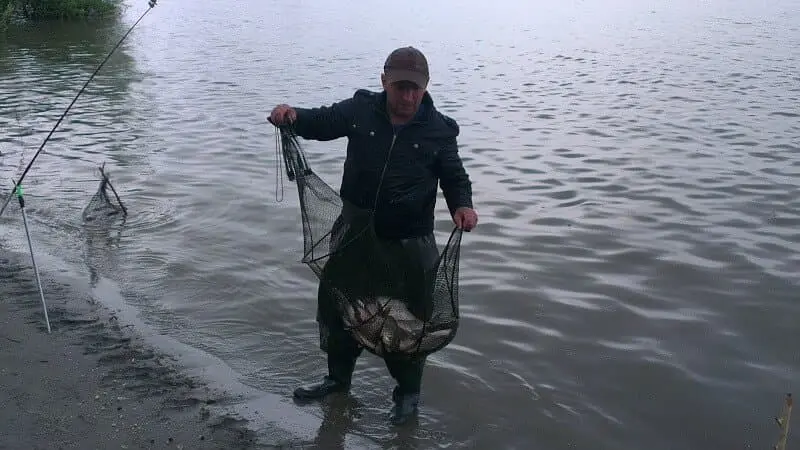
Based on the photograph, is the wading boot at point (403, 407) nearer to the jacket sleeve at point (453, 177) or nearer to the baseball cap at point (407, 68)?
the jacket sleeve at point (453, 177)

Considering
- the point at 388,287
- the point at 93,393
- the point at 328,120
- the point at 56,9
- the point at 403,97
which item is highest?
the point at 403,97

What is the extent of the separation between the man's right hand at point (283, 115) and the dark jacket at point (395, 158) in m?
0.05

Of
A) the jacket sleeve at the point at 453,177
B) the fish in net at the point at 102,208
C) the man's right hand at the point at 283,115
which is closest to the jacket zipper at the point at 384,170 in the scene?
the jacket sleeve at the point at 453,177

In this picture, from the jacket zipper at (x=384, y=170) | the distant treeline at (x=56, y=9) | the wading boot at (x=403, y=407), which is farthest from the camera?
the distant treeline at (x=56, y=9)

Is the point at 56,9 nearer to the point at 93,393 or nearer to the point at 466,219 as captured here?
the point at 93,393

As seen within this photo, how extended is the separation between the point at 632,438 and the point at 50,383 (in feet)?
11.9

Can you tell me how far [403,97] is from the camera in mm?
4168

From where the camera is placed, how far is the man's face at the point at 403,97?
4145 millimetres

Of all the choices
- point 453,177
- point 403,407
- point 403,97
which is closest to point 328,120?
point 403,97

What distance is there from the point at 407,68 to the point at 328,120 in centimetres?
60

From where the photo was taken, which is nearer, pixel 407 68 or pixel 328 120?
pixel 407 68

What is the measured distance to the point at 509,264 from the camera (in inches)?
Answer: 302

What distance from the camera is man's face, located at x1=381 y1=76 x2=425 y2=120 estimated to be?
13.6ft

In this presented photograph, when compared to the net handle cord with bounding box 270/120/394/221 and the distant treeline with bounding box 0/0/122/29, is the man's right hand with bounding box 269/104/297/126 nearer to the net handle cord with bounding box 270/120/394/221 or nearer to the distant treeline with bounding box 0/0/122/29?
the net handle cord with bounding box 270/120/394/221
